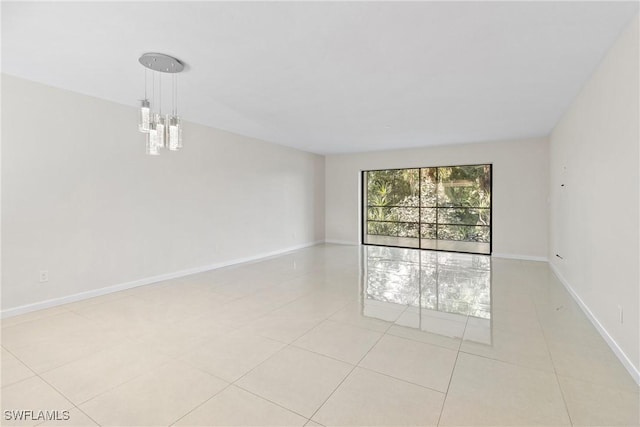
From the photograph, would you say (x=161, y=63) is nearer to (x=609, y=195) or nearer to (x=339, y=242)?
(x=609, y=195)

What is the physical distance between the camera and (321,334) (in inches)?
106

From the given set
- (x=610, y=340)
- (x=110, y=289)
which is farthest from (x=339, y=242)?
(x=610, y=340)

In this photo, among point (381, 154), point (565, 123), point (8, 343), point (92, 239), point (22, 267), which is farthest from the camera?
point (381, 154)

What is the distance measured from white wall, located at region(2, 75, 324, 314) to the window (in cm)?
387

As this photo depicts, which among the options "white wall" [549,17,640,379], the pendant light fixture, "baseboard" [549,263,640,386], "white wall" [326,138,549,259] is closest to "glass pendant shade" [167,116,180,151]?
the pendant light fixture

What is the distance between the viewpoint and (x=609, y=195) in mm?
2537

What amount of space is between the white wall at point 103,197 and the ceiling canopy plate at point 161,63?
1.56 meters

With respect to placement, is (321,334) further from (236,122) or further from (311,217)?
(311,217)

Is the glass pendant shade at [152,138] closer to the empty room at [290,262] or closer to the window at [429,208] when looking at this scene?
the empty room at [290,262]

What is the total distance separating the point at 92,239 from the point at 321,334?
124 inches

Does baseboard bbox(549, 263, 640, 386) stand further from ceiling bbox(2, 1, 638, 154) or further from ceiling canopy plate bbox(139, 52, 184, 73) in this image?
ceiling canopy plate bbox(139, 52, 184, 73)

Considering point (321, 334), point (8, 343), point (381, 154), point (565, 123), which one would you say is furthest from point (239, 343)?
point (381, 154)

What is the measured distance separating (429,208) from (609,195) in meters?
5.60

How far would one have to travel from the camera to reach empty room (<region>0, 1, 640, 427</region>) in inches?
75.7
